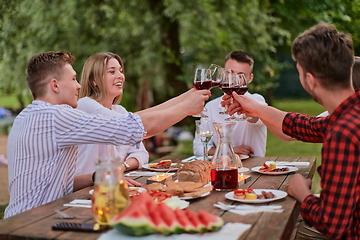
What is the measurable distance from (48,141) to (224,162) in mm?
1037

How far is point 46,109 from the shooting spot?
9.29 ft

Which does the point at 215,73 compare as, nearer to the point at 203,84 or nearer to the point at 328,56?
the point at 203,84

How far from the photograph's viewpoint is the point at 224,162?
2744mm

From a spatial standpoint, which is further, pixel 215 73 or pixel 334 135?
pixel 215 73

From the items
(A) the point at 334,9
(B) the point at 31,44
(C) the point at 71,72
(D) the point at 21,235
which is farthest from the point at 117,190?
(B) the point at 31,44

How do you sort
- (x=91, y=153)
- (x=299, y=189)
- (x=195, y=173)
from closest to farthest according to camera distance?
(x=299, y=189), (x=195, y=173), (x=91, y=153)

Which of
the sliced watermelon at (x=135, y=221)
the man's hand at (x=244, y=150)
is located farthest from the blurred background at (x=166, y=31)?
the sliced watermelon at (x=135, y=221)

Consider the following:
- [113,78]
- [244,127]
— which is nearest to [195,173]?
[113,78]

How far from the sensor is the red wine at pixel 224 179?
9.25ft

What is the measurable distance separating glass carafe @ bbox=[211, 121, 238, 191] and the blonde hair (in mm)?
1728

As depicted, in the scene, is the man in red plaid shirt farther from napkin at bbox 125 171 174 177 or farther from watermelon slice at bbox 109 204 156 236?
napkin at bbox 125 171 174 177

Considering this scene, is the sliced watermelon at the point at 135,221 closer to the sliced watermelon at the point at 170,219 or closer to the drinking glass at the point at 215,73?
the sliced watermelon at the point at 170,219

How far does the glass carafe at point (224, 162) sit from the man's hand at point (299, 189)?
370 mm

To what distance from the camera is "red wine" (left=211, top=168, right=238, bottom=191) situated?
9.25ft
